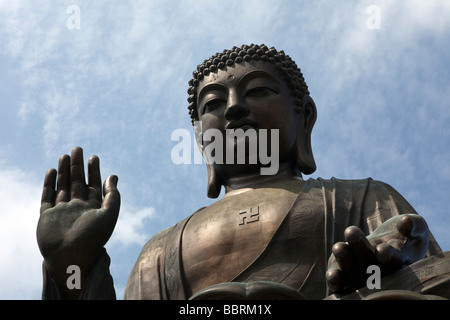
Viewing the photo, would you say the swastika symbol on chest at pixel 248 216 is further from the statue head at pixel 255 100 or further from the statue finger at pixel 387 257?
the statue finger at pixel 387 257

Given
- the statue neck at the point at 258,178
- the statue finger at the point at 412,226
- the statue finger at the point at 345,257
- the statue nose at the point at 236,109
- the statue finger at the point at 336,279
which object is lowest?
the statue finger at the point at 336,279

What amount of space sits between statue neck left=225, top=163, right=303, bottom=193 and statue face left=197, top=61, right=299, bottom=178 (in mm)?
63

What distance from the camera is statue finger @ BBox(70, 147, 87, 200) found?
27.7 feet

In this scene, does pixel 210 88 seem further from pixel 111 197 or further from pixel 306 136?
pixel 111 197

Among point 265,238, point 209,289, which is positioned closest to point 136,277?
point 265,238

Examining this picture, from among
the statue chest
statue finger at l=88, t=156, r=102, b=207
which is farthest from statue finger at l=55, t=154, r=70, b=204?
the statue chest

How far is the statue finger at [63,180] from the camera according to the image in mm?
8469

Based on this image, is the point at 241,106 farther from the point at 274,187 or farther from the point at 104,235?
the point at 104,235

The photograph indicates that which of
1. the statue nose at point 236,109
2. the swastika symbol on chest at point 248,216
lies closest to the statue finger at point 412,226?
the swastika symbol on chest at point 248,216

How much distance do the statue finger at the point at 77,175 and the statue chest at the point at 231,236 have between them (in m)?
1.10

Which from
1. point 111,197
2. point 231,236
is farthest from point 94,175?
point 231,236

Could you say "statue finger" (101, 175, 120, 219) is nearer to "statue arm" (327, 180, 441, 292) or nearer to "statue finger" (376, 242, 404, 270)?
"statue arm" (327, 180, 441, 292)

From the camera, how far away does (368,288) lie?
656 cm
